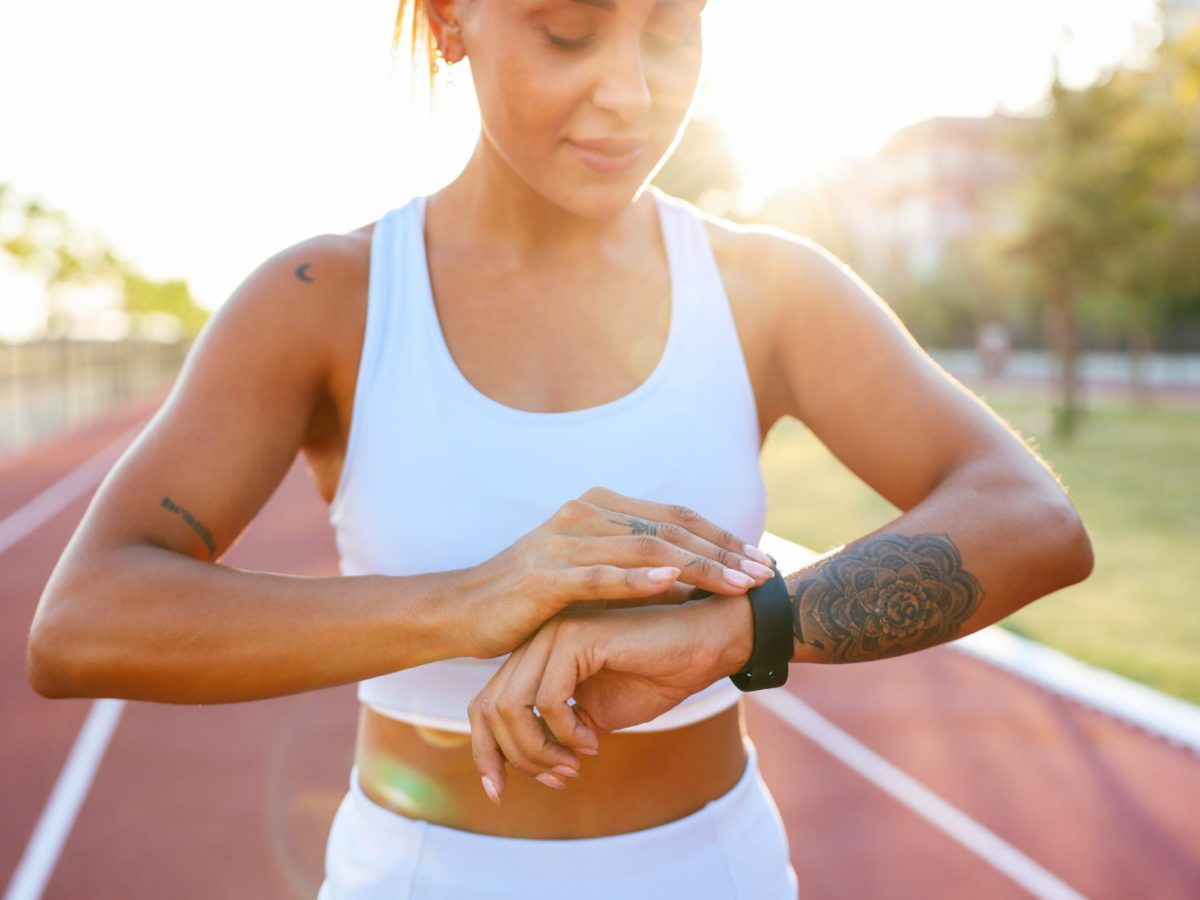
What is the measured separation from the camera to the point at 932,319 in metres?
39.5

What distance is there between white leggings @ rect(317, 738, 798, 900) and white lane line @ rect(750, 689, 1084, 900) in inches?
133

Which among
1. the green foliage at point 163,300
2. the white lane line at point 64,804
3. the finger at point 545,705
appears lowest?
the green foliage at point 163,300

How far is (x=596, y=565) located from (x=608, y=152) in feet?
1.74

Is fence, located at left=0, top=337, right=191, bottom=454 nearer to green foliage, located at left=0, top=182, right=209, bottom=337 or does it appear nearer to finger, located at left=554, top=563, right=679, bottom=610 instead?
green foliage, located at left=0, top=182, right=209, bottom=337

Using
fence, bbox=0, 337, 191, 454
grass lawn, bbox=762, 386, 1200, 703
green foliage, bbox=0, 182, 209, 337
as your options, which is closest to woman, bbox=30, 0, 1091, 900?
grass lawn, bbox=762, 386, 1200, 703

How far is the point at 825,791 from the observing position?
5023mm

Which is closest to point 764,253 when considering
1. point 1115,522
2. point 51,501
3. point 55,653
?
point 55,653

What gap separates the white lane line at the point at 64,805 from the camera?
4.42m

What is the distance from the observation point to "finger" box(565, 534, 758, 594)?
1133 mm

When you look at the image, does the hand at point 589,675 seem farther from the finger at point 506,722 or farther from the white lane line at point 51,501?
the white lane line at point 51,501

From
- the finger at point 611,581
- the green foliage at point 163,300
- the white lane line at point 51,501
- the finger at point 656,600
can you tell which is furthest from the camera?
the green foliage at point 163,300

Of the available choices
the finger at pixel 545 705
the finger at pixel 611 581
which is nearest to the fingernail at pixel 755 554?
the finger at pixel 611 581

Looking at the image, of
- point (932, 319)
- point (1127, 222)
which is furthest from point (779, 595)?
point (932, 319)

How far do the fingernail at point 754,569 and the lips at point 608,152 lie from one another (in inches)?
20.7
